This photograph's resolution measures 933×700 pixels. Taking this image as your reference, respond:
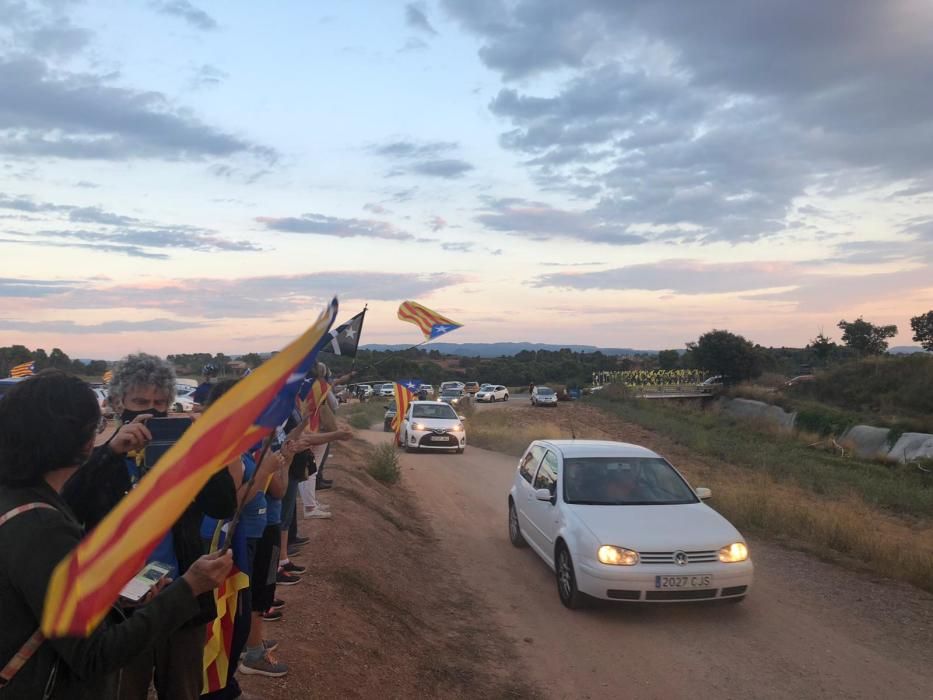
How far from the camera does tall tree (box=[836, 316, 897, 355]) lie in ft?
218

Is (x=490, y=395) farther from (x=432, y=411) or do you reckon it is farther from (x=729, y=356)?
(x=432, y=411)

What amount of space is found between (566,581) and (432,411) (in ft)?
49.3

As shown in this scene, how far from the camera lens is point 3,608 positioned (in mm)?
1827

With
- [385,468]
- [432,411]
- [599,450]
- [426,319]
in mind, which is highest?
[426,319]

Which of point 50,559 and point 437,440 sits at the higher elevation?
point 50,559

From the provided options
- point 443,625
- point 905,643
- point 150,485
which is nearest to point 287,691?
point 443,625

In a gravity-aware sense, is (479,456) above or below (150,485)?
below

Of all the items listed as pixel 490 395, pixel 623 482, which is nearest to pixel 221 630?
pixel 623 482

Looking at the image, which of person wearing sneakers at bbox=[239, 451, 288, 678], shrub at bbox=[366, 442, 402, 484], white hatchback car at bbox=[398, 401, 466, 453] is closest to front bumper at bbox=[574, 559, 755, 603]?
person wearing sneakers at bbox=[239, 451, 288, 678]

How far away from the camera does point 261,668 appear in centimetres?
438

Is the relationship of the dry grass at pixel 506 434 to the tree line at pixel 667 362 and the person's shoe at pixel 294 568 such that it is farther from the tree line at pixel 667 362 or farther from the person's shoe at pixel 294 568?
the person's shoe at pixel 294 568

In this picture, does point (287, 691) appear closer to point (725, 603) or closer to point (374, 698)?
point (374, 698)

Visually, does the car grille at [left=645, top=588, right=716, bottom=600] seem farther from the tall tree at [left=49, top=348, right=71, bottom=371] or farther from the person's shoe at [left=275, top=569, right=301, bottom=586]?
the tall tree at [left=49, top=348, right=71, bottom=371]

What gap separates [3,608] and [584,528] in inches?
221
